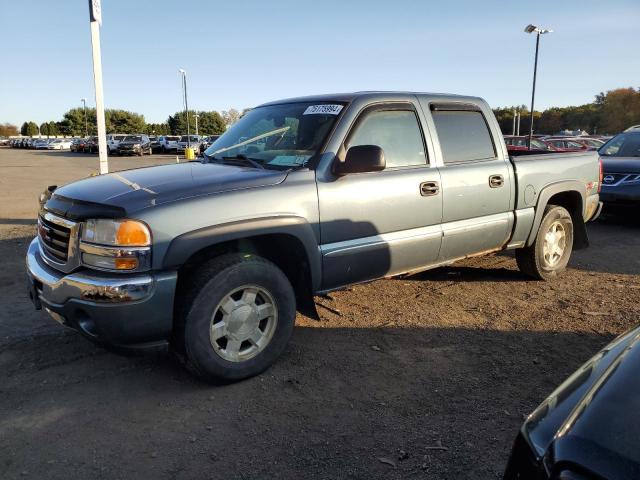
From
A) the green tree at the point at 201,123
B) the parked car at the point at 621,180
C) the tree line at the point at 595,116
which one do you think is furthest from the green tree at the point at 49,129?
the parked car at the point at 621,180

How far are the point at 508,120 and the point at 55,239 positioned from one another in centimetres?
6914

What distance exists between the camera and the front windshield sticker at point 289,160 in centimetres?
376

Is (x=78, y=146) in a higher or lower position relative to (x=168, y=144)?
lower

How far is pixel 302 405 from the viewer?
3.15m

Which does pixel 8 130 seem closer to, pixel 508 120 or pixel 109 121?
pixel 109 121

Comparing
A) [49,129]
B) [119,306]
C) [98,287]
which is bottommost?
[119,306]

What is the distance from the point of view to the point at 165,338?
122 inches

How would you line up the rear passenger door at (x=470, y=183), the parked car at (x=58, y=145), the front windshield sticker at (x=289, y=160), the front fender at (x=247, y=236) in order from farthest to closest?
1. the parked car at (x=58, y=145)
2. the rear passenger door at (x=470, y=183)
3. the front windshield sticker at (x=289, y=160)
4. the front fender at (x=247, y=236)

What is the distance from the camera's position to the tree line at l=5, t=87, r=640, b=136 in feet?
189

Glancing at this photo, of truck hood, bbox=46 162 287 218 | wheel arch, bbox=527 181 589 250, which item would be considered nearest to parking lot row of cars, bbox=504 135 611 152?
wheel arch, bbox=527 181 589 250

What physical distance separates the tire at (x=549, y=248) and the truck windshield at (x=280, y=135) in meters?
2.79

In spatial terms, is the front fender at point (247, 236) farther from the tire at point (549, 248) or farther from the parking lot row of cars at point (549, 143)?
the parking lot row of cars at point (549, 143)

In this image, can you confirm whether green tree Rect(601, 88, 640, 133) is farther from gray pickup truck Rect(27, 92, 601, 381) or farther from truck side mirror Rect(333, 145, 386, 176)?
truck side mirror Rect(333, 145, 386, 176)

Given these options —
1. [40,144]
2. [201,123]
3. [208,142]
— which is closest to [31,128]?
[201,123]
